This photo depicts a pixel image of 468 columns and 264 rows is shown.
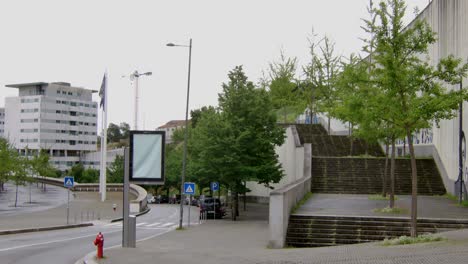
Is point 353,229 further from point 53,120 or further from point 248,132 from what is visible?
point 53,120

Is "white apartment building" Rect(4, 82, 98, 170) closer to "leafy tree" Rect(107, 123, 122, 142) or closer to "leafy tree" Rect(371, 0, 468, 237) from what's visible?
"leafy tree" Rect(107, 123, 122, 142)

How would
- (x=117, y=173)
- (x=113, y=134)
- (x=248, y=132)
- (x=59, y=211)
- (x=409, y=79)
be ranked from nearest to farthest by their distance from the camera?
(x=409, y=79) < (x=248, y=132) < (x=59, y=211) < (x=117, y=173) < (x=113, y=134)

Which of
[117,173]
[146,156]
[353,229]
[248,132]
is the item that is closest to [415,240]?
[353,229]

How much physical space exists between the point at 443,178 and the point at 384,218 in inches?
646

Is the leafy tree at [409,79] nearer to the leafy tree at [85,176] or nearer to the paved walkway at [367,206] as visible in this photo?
the paved walkway at [367,206]

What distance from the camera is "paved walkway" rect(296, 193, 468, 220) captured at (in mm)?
24375

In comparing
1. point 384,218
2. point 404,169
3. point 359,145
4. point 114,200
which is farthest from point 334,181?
point 114,200

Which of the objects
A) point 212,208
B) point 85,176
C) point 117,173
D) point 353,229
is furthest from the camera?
point 85,176

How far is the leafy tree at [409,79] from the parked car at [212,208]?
24.5 m

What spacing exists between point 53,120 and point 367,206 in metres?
116

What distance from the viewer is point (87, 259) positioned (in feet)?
56.0

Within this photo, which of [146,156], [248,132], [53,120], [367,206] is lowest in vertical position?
[367,206]

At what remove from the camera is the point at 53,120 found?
13388 cm

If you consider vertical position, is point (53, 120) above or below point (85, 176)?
above
